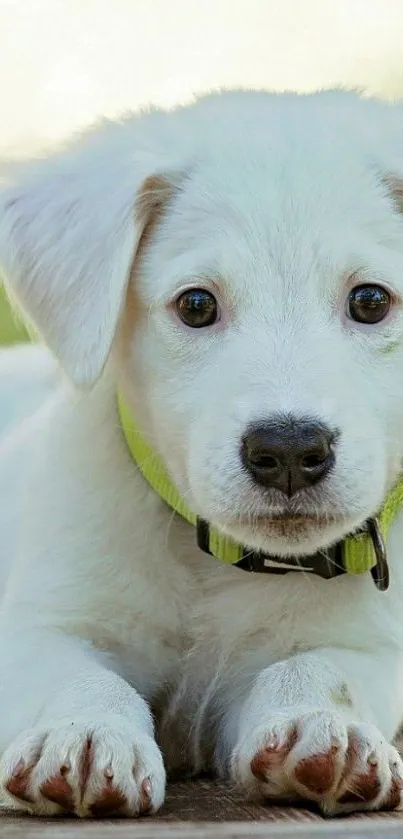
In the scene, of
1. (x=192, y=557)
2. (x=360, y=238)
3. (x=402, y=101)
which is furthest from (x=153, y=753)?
(x=402, y=101)

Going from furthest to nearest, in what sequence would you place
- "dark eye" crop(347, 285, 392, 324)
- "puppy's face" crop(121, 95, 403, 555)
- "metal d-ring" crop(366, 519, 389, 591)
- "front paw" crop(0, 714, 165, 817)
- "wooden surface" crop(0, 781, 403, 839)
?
"metal d-ring" crop(366, 519, 389, 591), "dark eye" crop(347, 285, 392, 324), "puppy's face" crop(121, 95, 403, 555), "front paw" crop(0, 714, 165, 817), "wooden surface" crop(0, 781, 403, 839)

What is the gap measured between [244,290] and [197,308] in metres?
0.17

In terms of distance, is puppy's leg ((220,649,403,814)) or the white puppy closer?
puppy's leg ((220,649,403,814))

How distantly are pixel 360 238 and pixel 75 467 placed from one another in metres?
0.99

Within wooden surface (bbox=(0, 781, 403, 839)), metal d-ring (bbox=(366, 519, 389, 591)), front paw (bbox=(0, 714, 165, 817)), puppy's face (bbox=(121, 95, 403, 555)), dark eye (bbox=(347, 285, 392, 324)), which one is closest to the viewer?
wooden surface (bbox=(0, 781, 403, 839))

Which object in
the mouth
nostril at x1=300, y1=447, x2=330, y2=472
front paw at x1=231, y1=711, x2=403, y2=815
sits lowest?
front paw at x1=231, y1=711, x2=403, y2=815

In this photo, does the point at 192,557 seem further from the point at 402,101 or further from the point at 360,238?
the point at 402,101

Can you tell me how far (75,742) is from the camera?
255 cm

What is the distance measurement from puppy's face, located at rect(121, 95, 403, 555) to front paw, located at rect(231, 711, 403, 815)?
44 centimetres

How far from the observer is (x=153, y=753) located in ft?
Result: 8.56

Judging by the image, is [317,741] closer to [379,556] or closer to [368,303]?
[379,556]

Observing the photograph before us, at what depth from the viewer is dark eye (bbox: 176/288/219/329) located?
306 cm

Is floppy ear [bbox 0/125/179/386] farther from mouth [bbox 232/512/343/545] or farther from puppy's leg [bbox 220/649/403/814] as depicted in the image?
puppy's leg [bbox 220/649/403/814]

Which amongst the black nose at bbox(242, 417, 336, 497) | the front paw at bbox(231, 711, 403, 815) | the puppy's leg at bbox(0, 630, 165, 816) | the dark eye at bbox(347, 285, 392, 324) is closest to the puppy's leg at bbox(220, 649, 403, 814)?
the front paw at bbox(231, 711, 403, 815)
